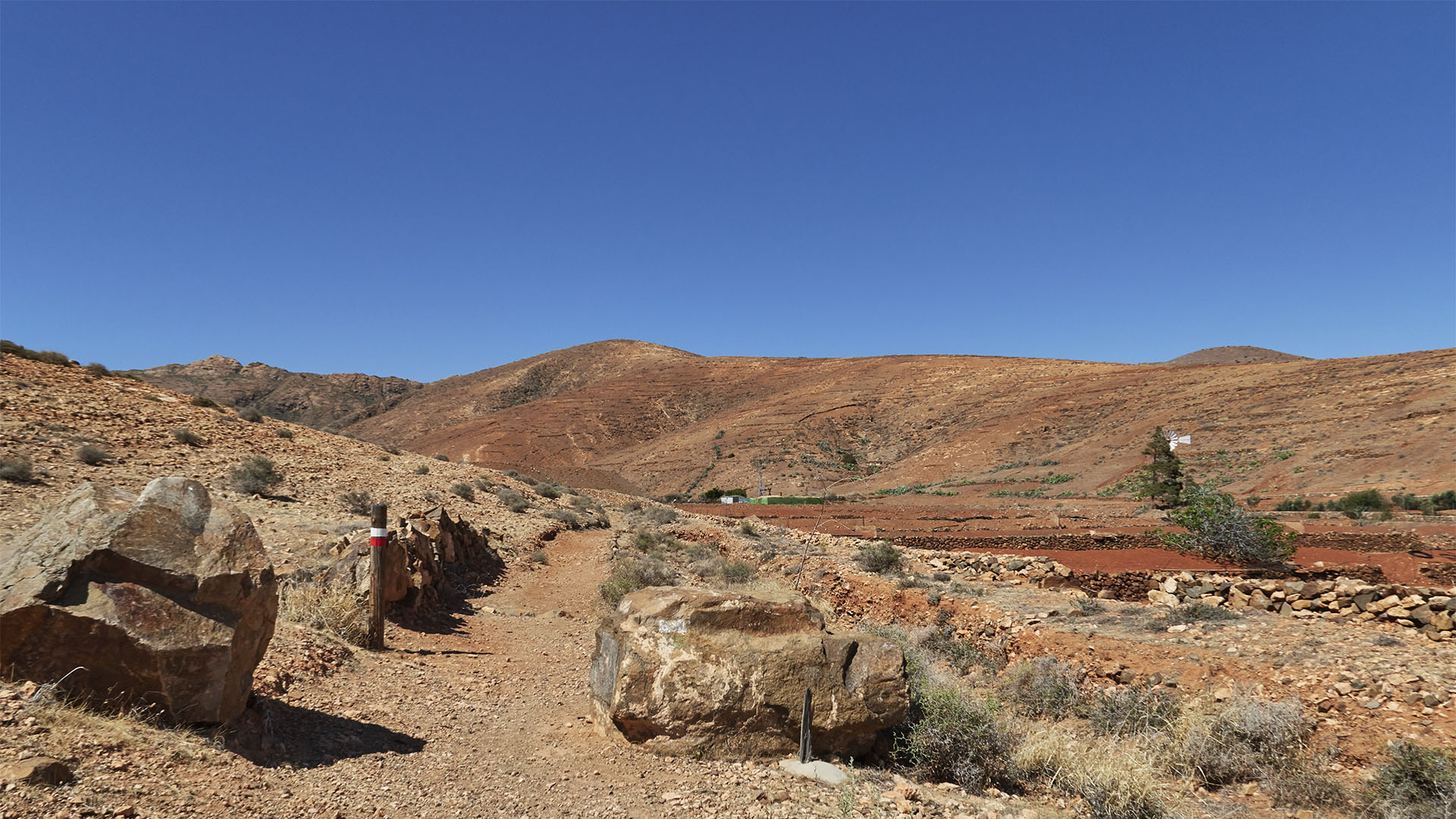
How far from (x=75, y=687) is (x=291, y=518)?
32.5 feet

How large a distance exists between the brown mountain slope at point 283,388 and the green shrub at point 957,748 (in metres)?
102

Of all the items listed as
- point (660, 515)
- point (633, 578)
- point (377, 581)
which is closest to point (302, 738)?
point (377, 581)

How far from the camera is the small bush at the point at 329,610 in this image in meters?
8.66

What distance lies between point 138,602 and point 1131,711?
9.19 m

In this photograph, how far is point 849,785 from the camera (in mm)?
5586

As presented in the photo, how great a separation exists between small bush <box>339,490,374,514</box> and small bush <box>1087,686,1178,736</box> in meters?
13.9

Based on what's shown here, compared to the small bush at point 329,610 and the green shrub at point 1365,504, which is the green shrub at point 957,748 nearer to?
the small bush at point 329,610

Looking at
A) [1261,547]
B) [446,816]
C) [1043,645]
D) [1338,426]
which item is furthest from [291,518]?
[1338,426]

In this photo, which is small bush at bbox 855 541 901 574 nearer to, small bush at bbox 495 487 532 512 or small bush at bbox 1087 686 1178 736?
small bush at bbox 1087 686 1178 736

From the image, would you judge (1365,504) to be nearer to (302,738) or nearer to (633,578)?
(633,578)

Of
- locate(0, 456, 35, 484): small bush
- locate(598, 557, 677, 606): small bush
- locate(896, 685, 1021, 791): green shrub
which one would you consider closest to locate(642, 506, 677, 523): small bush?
locate(598, 557, 677, 606): small bush

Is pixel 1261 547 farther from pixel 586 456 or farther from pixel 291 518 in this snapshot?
pixel 586 456

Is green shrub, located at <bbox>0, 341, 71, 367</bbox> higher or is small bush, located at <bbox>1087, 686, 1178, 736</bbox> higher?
green shrub, located at <bbox>0, 341, 71, 367</bbox>

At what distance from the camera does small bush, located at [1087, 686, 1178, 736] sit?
26.1 feet
